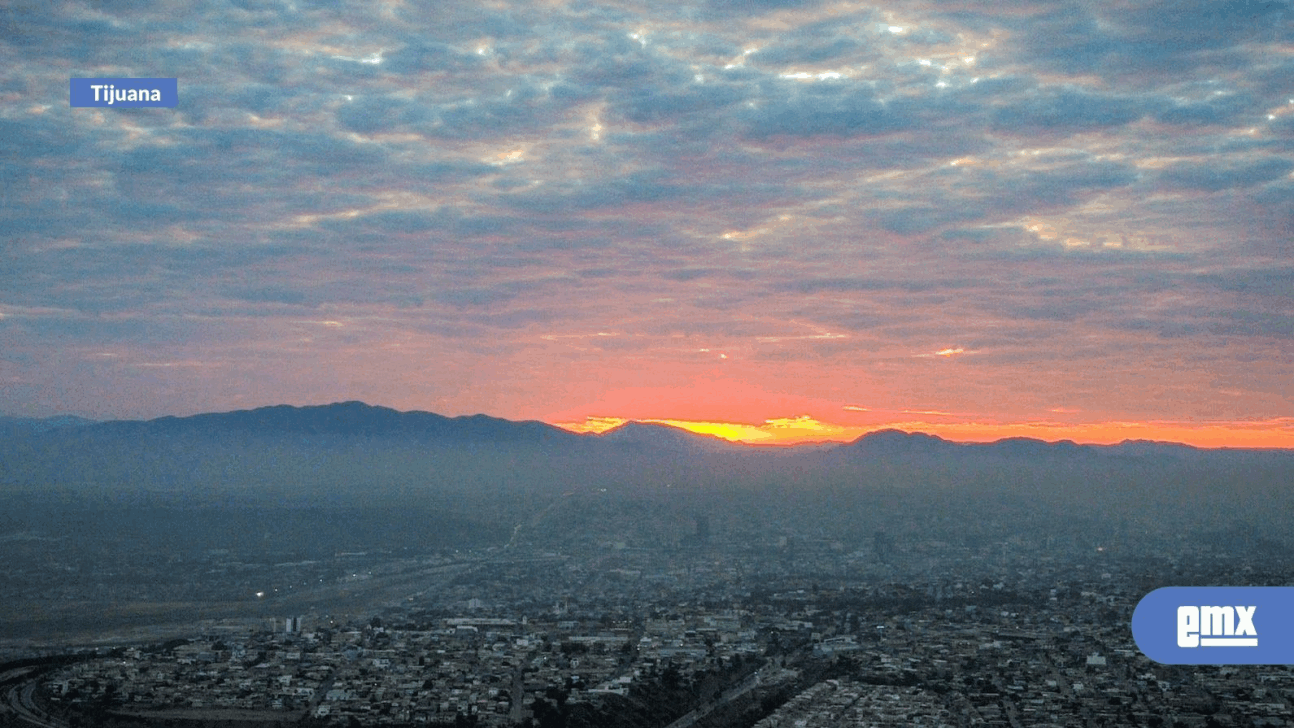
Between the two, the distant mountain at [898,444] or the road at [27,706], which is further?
the distant mountain at [898,444]

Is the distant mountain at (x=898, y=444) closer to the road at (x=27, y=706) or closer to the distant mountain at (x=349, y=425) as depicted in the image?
the distant mountain at (x=349, y=425)

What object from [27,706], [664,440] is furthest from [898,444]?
[27,706]

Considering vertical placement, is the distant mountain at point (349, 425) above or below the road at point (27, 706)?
above

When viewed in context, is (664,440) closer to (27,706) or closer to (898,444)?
(898,444)

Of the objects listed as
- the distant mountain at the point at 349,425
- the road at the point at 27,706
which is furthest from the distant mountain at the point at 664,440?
the road at the point at 27,706

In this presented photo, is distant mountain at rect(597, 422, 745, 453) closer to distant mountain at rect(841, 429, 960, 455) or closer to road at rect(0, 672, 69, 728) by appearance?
distant mountain at rect(841, 429, 960, 455)

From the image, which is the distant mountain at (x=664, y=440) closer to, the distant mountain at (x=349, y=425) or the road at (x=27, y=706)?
the distant mountain at (x=349, y=425)

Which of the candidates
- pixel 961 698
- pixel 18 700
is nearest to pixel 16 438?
pixel 18 700

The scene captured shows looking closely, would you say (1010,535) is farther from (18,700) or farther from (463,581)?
(18,700)
